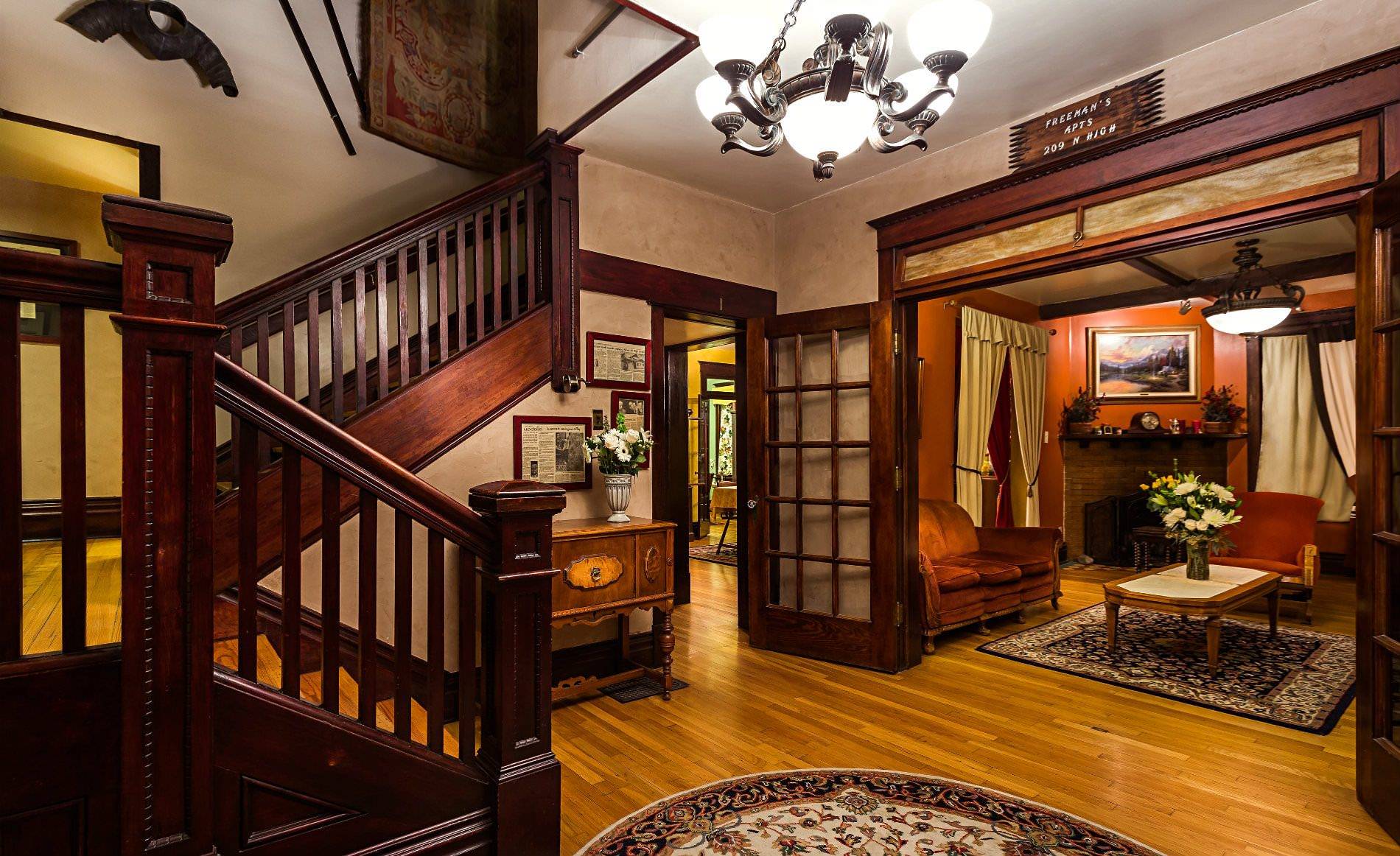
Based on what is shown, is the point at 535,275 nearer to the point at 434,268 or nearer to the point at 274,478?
the point at 434,268

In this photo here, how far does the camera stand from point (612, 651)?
383 cm

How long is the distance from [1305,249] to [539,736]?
23.8ft

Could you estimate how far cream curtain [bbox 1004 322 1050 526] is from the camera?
7137 mm

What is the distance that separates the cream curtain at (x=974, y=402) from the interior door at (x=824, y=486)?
282cm

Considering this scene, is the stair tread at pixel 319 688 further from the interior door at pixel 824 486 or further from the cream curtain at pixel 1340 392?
the cream curtain at pixel 1340 392

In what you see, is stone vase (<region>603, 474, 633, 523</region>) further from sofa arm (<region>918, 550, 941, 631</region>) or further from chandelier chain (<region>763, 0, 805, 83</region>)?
chandelier chain (<region>763, 0, 805, 83</region>)

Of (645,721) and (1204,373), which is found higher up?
(1204,373)

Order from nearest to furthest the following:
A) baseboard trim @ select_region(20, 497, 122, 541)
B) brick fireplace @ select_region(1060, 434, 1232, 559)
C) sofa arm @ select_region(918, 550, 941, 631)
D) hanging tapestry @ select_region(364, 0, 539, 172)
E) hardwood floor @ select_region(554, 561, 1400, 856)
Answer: hardwood floor @ select_region(554, 561, 1400, 856) → baseboard trim @ select_region(20, 497, 122, 541) → hanging tapestry @ select_region(364, 0, 539, 172) → sofa arm @ select_region(918, 550, 941, 631) → brick fireplace @ select_region(1060, 434, 1232, 559)

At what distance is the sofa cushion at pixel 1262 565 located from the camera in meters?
5.09

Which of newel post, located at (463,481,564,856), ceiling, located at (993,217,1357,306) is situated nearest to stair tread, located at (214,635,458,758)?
newel post, located at (463,481,564,856)

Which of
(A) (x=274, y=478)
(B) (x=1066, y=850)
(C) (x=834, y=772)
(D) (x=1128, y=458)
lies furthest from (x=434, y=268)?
(D) (x=1128, y=458)

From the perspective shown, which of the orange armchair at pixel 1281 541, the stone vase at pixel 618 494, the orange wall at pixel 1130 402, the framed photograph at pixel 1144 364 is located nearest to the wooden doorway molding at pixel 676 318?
the stone vase at pixel 618 494

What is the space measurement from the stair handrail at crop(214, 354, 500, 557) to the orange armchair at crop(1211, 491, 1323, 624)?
230 inches

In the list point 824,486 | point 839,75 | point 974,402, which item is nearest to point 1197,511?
point 974,402
